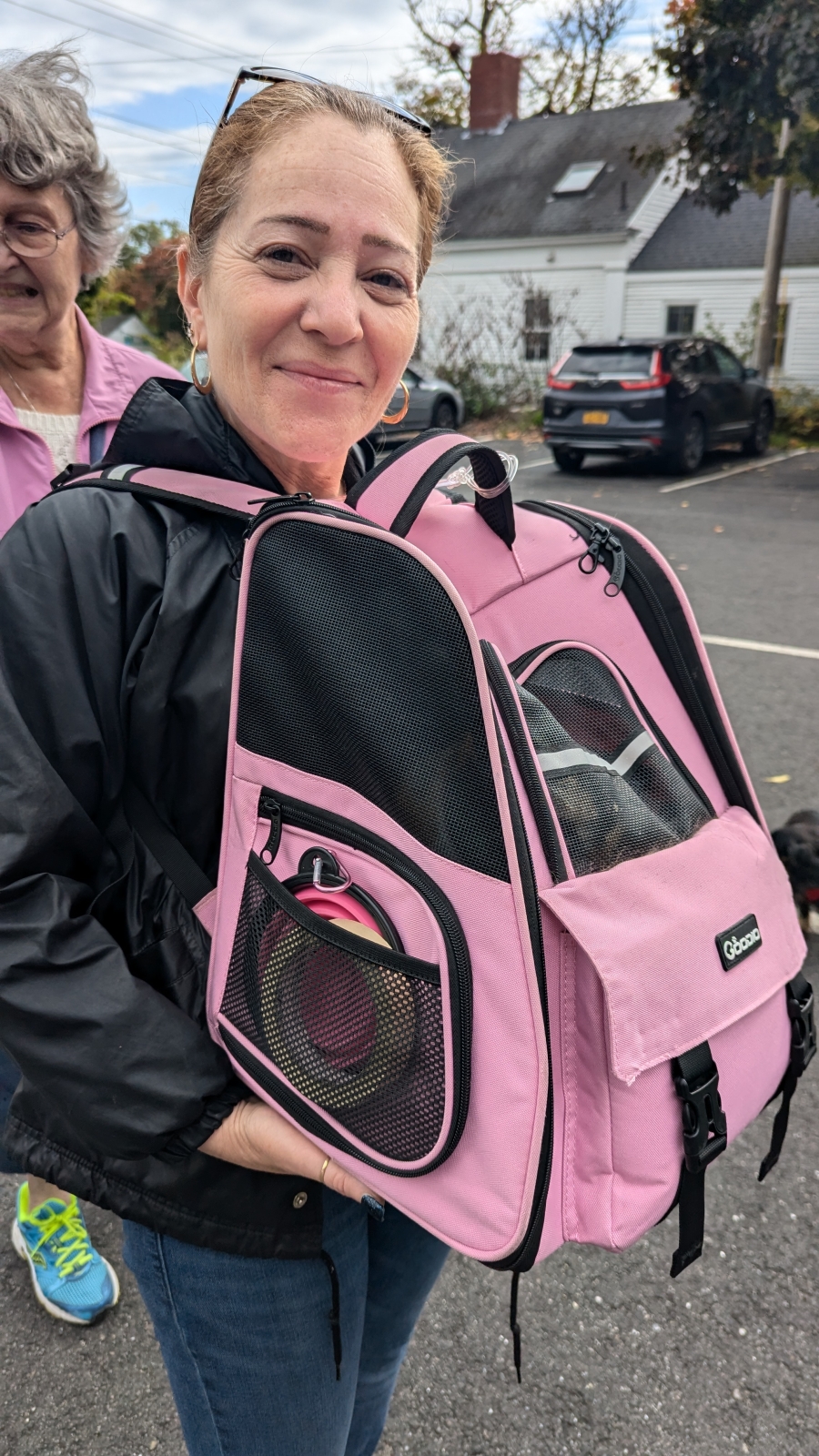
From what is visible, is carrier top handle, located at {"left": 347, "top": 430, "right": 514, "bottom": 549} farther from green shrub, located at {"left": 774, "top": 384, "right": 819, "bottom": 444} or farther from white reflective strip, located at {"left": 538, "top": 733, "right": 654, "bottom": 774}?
green shrub, located at {"left": 774, "top": 384, "right": 819, "bottom": 444}

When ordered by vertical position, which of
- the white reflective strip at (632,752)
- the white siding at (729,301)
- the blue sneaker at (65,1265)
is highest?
the white siding at (729,301)

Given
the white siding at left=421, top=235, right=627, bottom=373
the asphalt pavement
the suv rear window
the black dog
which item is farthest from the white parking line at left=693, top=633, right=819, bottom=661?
the white siding at left=421, top=235, right=627, bottom=373

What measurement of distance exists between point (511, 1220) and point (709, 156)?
1542 cm

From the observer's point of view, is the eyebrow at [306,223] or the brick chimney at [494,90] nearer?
the eyebrow at [306,223]

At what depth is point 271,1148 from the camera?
1.04 meters

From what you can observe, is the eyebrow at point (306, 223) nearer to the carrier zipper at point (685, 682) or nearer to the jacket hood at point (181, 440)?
the jacket hood at point (181, 440)

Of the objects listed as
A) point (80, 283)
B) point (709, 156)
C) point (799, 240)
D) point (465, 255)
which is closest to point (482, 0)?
point (465, 255)

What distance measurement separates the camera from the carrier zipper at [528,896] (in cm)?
88

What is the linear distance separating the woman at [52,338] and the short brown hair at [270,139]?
78 cm

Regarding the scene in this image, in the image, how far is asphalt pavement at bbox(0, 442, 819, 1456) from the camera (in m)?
1.93

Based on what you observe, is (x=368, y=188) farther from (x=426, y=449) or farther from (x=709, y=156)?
(x=709, y=156)

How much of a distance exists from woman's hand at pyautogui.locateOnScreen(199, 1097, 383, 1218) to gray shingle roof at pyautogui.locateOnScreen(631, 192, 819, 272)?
25420mm

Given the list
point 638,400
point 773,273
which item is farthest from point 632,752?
point 773,273

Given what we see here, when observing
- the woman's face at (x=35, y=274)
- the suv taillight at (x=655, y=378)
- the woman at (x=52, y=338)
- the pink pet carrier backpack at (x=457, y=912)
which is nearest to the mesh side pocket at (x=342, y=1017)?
the pink pet carrier backpack at (x=457, y=912)
